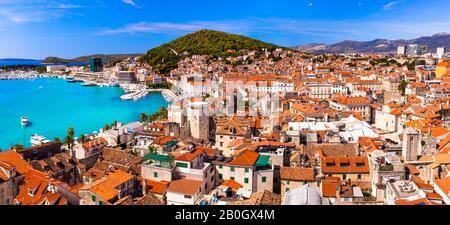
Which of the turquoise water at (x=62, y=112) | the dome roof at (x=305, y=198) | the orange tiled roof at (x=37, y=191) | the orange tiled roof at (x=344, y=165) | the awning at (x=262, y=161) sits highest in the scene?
the dome roof at (x=305, y=198)

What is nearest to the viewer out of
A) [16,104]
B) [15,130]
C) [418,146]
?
[418,146]

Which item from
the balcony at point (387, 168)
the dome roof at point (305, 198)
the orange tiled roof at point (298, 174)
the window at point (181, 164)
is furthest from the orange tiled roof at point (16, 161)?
the balcony at point (387, 168)

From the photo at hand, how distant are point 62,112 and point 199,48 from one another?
21691 millimetres

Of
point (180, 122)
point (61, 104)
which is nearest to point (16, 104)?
point (61, 104)

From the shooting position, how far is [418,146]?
5770 millimetres

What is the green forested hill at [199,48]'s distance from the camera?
124 feet

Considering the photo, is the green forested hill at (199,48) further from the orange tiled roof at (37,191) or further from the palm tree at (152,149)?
the orange tiled roof at (37,191)

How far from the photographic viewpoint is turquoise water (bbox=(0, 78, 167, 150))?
14.6 meters

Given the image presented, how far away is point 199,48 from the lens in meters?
39.5

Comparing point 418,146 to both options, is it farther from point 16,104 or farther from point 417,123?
point 16,104

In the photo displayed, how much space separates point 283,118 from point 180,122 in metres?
2.61

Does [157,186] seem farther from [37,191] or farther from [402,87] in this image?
[402,87]

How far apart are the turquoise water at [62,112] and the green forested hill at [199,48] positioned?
385 inches

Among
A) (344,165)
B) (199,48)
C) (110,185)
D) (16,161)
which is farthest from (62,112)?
(199,48)
